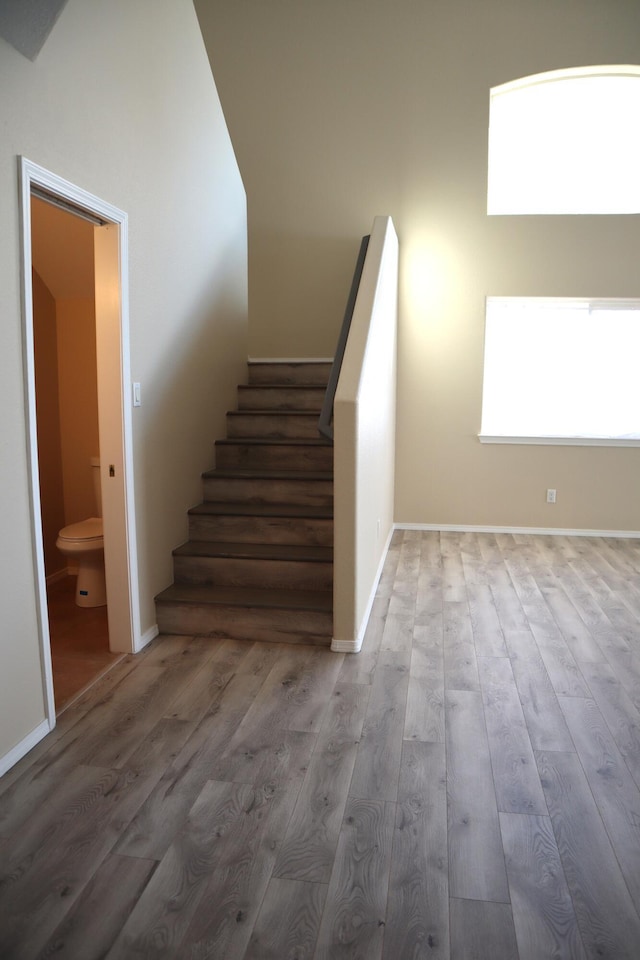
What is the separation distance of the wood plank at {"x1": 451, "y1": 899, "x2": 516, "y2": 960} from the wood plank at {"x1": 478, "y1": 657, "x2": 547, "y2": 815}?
1.38 feet

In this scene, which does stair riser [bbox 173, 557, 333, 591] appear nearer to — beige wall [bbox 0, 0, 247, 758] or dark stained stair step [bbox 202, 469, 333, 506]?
beige wall [bbox 0, 0, 247, 758]

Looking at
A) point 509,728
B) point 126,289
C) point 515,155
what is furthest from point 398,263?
point 509,728

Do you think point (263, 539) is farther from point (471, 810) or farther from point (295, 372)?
point (471, 810)

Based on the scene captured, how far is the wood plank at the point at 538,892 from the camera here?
1564 millimetres

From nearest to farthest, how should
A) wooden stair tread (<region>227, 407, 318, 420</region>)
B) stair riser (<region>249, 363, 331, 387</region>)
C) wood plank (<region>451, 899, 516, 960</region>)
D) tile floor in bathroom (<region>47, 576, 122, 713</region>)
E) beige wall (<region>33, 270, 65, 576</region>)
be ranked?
wood plank (<region>451, 899, 516, 960</region>), tile floor in bathroom (<region>47, 576, 122, 713</region>), beige wall (<region>33, 270, 65, 576</region>), wooden stair tread (<region>227, 407, 318, 420</region>), stair riser (<region>249, 363, 331, 387</region>)

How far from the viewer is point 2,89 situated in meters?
2.09

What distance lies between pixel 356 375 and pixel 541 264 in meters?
2.97

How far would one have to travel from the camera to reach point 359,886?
1.75 metres

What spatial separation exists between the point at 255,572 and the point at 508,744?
1579 millimetres

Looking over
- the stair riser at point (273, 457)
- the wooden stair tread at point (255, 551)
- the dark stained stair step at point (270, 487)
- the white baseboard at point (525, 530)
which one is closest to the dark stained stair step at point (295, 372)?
the stair riser at point (273, 457)

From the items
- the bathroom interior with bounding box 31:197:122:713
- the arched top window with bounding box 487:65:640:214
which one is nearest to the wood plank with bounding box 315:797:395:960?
the bathroom interior with bounding box 31:197:122:713

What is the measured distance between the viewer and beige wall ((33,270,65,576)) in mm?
4141

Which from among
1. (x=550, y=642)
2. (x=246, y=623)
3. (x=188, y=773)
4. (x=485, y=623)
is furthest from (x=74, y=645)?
(x=550, y=642)

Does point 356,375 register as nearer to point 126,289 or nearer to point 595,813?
point 126,289
